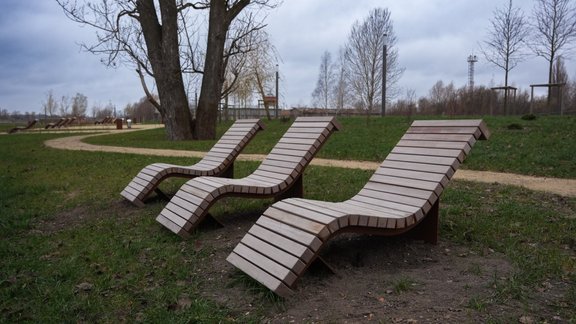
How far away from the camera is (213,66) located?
1911 centimetres

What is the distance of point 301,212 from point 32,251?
317cm

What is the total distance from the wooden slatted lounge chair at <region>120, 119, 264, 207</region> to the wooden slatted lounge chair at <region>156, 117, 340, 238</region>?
91 cm

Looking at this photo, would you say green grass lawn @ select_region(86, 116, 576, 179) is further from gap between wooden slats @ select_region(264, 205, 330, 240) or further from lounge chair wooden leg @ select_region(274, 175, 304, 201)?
gap between wooden slats @ select_region(264, 205, 330, 240)

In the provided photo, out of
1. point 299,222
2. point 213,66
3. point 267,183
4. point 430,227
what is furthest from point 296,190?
point 213,66

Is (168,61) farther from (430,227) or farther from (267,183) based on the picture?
(430,227)

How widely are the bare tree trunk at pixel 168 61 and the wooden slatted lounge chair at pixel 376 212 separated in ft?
48.0

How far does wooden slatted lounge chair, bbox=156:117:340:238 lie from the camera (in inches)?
197

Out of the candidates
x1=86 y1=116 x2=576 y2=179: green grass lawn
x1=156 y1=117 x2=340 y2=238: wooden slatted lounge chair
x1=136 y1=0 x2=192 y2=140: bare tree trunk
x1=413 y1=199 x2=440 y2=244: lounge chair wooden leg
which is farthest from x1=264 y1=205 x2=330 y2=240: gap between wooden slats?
x1=136 y1=0 x2=192 y2=140: bare tree trunk

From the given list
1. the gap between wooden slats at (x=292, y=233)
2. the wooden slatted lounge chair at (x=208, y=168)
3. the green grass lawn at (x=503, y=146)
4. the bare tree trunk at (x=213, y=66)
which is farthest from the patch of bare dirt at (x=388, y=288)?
the bare tree trunk at (x=213, y=66)

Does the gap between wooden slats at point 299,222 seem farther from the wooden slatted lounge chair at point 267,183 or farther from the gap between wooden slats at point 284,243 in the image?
the wooden slatted lounge chair at point 267,183

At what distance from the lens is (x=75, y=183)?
30.9ft

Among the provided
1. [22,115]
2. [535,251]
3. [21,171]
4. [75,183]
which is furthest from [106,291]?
[22,115]

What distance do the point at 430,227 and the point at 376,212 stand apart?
0.72 meters

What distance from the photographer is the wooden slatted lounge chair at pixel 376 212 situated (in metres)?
3.39
